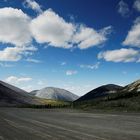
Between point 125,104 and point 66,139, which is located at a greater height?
point 125,104

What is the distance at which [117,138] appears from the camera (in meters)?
17.7

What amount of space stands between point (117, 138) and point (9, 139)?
684 centimetres

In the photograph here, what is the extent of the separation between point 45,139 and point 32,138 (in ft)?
3.50

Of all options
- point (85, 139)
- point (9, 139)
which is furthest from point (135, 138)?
point (9, 139)

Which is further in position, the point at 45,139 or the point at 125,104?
the point at 125,104

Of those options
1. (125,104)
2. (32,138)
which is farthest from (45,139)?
(125,104)

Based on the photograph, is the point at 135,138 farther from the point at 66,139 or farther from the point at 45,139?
the point at 45,139

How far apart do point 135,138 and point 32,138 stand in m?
6.60

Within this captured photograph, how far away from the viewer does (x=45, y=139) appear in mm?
17188

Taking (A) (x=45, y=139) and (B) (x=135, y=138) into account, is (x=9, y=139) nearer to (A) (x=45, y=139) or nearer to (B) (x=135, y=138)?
(A) (x=45, y=139)

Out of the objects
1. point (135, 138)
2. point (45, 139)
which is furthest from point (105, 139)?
point (45, 139)

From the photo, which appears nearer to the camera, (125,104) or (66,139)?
(66,139)

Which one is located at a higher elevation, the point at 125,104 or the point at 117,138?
the point at 125,104

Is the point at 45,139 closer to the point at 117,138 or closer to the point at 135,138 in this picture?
the point at 117,138
